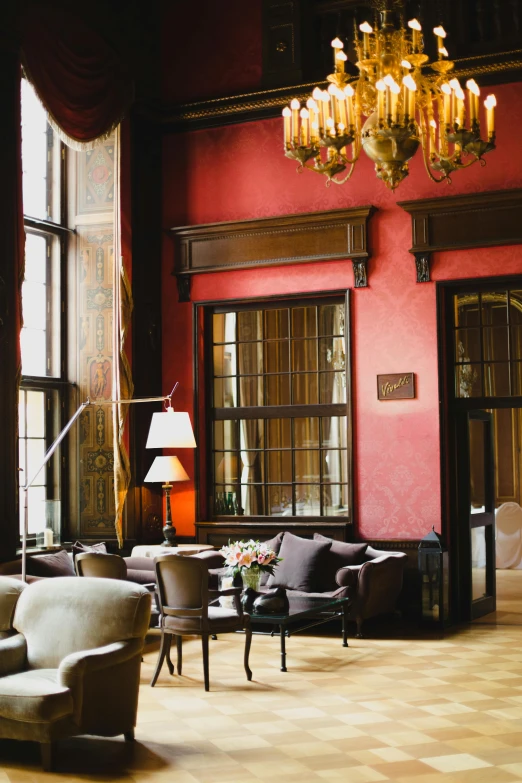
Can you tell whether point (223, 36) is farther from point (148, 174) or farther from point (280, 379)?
point (280, 379)

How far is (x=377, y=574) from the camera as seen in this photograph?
813cm

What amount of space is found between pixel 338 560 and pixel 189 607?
2.43 meters

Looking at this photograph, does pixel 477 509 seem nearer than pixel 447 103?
No

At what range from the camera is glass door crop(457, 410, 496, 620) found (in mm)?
8852

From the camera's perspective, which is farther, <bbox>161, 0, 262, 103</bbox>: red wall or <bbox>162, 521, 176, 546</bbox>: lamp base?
<bbox>161, 0, 262, 103</bbox>: red wall

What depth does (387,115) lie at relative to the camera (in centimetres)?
474

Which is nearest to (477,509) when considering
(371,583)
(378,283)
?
(371,583)

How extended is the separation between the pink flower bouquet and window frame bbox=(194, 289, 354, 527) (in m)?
2.03

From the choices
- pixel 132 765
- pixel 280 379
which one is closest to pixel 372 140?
pixel 132 765

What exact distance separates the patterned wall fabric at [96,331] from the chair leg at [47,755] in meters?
4.25

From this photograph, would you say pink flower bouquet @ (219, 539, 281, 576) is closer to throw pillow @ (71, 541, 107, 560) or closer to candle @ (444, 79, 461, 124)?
throw pillow @ (71, 541, 107, 560)

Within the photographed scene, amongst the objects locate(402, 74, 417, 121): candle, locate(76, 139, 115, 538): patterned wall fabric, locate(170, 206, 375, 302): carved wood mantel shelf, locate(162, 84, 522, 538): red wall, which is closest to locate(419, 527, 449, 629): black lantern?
locate(162, 84, 522, 538): red wall

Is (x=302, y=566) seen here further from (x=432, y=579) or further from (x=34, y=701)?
(x=34, y=701)

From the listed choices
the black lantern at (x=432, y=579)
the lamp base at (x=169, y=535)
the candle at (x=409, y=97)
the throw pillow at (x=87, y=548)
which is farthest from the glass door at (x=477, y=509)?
the candle at (x=409, y=97)
